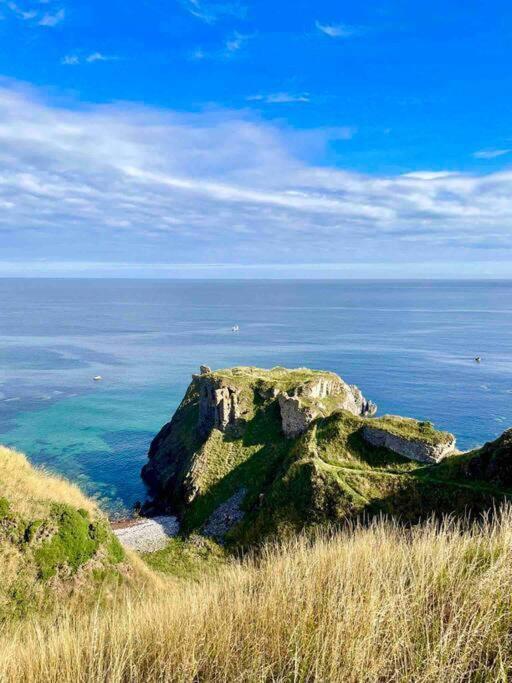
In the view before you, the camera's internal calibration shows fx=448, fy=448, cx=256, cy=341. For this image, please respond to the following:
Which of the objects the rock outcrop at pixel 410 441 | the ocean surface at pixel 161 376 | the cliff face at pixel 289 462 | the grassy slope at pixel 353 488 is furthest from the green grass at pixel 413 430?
the ocean surface at pixel 161 376

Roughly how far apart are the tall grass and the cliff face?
32.6 meters

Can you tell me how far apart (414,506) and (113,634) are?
118ft

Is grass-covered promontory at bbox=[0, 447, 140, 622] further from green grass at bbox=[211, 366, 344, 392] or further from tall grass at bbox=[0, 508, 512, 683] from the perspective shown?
green grass at bbox=[211, 366, 344, 392]

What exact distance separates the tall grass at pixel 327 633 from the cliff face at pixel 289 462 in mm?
32603

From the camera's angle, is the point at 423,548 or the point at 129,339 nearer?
the point at 423,548

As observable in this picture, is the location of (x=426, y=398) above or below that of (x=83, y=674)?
below

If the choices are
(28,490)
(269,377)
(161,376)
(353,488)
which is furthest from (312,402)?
(161,376)

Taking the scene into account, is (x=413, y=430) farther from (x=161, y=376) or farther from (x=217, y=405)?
(x=161, y=376)

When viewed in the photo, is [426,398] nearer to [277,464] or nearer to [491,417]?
[491,417]

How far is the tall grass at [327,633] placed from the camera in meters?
6.52

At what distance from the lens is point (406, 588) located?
8.22m

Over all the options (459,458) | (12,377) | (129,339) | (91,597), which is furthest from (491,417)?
(129,339)

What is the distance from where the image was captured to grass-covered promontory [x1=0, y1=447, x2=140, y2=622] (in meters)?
24.1

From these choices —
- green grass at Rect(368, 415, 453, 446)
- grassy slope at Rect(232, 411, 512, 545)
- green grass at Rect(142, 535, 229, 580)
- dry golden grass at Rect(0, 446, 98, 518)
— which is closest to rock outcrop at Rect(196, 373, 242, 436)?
grassy slope at Rect(232, 411, 512, 545)
